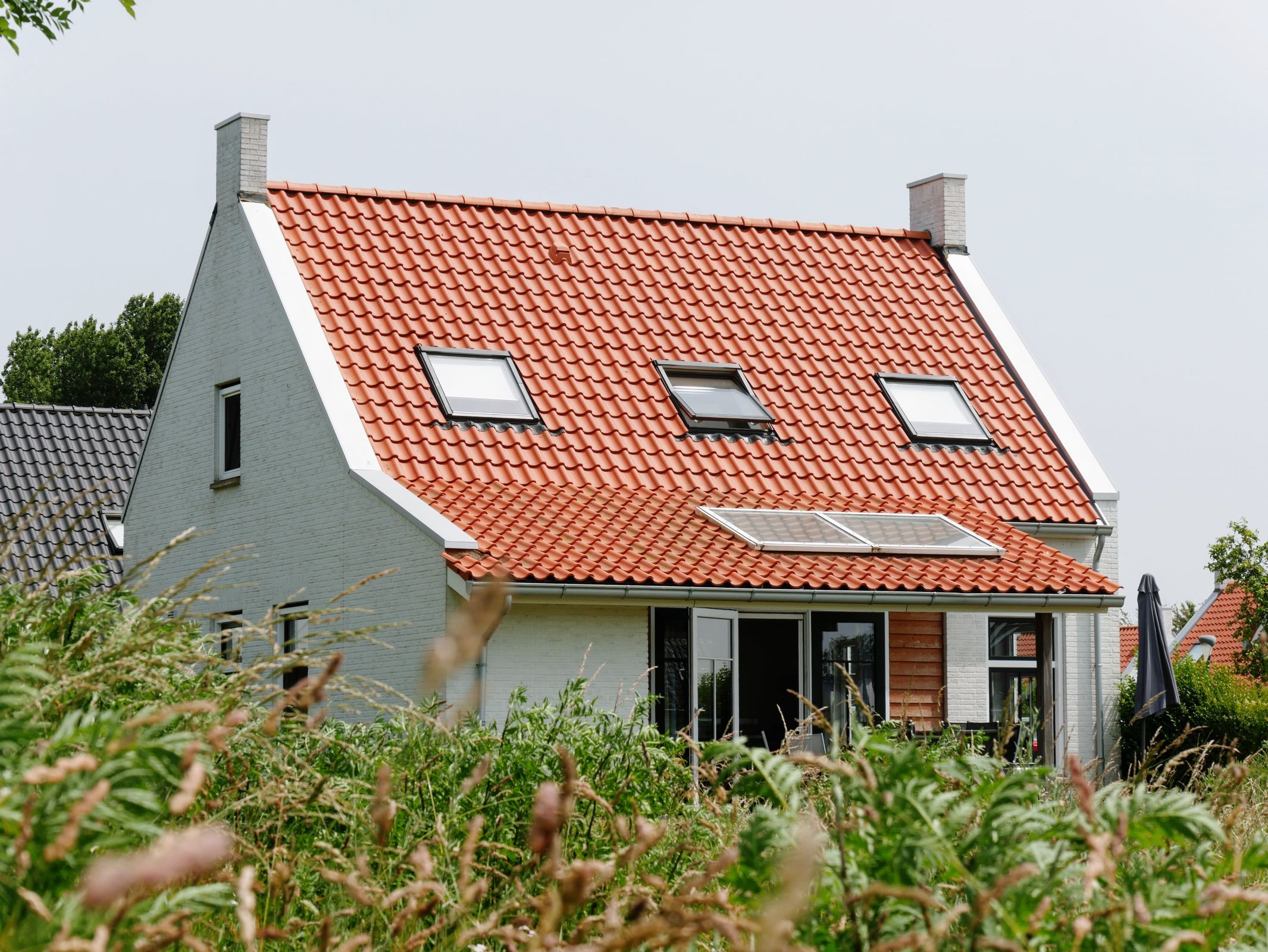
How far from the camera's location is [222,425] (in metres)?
18.2

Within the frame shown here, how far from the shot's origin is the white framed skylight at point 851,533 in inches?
582

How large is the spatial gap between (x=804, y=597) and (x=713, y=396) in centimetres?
375

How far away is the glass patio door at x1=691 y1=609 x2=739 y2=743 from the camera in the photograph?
14734mm

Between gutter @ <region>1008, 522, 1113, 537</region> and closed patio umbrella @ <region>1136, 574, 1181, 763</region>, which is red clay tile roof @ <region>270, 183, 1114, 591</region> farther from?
closed patio umbrella @ <region>1136, 574, 1181, 763</region>

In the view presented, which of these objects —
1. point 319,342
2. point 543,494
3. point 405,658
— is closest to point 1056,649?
point 543,494

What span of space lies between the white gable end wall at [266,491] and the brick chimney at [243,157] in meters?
0.24

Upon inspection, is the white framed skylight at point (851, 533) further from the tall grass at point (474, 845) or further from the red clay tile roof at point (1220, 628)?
the red clay tile roof at point (1220, 628)

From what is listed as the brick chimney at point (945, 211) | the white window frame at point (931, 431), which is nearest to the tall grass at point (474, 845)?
the white window frame at point (931, 431)

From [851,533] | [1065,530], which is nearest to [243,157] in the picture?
[851,533]

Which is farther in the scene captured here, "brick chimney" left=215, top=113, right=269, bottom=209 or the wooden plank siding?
"brick chimney" left=215, top=113, right=269, bottom=209

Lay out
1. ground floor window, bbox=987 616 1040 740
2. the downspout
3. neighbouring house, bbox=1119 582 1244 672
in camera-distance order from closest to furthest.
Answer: ground floor window, bbox=987 616 1040 740, the downspout, neighbouring house, bbox=1119 582 1244 672

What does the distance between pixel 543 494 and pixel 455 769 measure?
9.10 meters

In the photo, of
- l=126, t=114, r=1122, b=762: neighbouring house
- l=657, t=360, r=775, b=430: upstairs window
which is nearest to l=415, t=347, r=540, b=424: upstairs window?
l=126, t=114, r=1122, b=762: neighbouring house

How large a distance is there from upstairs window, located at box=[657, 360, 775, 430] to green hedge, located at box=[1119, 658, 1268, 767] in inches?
205
